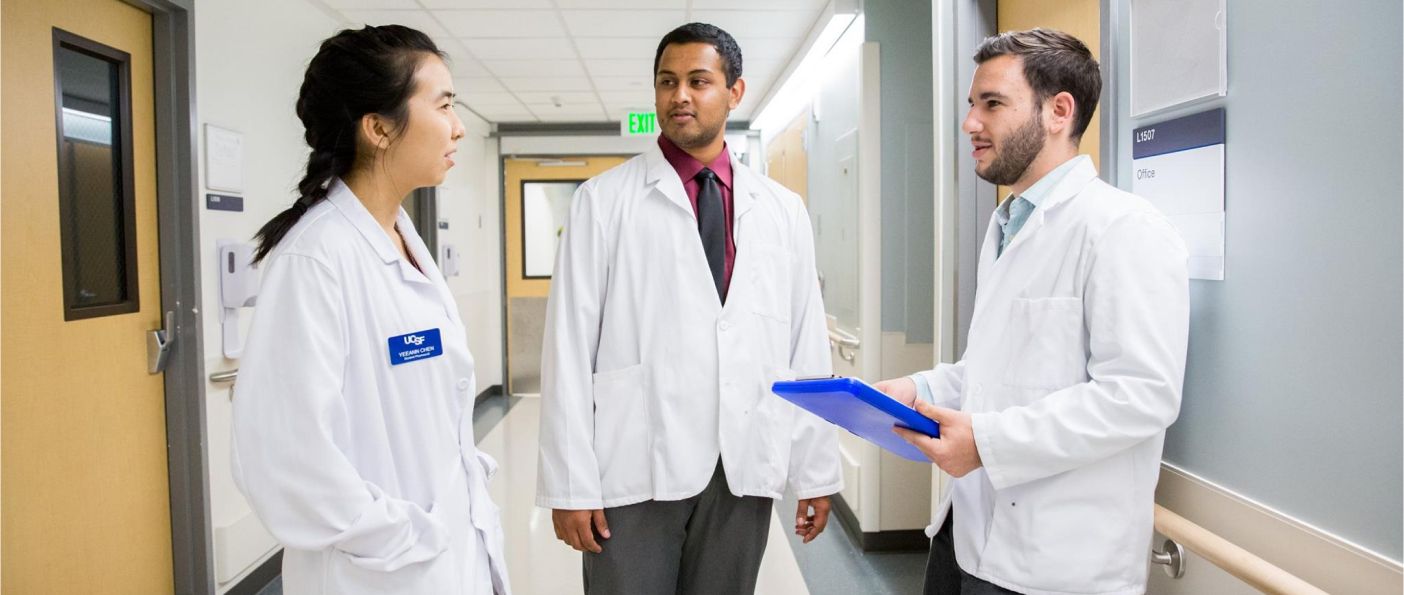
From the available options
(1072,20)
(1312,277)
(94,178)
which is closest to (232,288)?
(94,178)

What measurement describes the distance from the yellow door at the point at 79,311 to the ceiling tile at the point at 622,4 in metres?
1.65

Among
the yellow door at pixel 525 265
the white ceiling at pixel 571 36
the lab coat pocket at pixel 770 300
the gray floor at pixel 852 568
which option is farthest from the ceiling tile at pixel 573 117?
the lab coat pocket at pixel 770 300

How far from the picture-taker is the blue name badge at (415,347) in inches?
44.6

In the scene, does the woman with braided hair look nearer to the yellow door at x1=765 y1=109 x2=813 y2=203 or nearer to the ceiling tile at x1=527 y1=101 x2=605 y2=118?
the yellow door at x1=765 y1=109 x2=813 y2=203

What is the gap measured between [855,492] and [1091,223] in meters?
2.64

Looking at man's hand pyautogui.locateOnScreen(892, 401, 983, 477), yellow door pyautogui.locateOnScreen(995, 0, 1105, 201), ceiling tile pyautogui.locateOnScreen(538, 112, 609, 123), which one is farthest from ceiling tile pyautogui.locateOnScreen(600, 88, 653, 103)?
man's hand pyautogui.locateOnScreen(892, 401, 983, 477)

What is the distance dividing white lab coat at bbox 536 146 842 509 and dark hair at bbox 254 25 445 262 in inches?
20.3

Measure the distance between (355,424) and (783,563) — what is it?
2495 mm

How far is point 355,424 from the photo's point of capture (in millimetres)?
1100

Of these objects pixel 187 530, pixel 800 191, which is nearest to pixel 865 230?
pixel 800 191

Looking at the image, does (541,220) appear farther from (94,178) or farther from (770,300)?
(770,300)

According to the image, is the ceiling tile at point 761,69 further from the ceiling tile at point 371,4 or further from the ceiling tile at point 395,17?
the ceiling tile at point 371,4

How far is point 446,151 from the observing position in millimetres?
1262

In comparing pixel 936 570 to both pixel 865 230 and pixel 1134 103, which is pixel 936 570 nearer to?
pixel 1134 103
